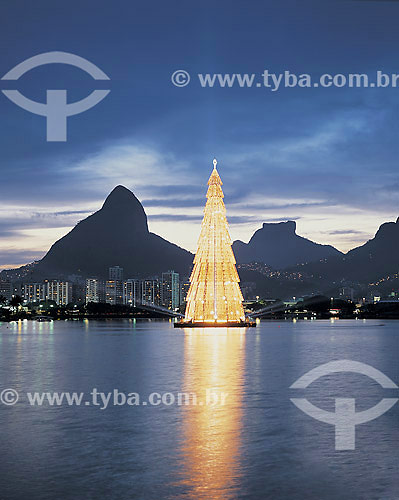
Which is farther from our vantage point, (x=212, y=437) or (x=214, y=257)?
(x=214, y=257)

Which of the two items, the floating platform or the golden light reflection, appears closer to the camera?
the golden light reflection

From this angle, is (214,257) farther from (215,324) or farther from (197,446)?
(197,446)

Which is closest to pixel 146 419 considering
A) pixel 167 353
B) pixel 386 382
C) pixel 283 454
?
pixel 283 454

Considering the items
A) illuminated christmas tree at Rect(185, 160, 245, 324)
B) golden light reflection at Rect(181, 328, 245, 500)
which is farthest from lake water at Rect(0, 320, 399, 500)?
illuminated christmas tree at Rect(185, 160, 245, 324)

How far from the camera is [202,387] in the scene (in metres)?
31.2

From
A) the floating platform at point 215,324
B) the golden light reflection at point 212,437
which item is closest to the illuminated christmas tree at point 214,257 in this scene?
the floating platform at point 215,324

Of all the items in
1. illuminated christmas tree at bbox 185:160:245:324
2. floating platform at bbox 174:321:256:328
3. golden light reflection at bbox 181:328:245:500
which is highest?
illuminated christmas tree at bbox 185:160:245:324

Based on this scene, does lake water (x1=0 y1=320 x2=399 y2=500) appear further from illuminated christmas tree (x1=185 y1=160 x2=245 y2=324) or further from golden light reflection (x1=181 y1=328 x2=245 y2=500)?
illuminated christmas tree (x1=185 y1=160 x2=245 y2=324)

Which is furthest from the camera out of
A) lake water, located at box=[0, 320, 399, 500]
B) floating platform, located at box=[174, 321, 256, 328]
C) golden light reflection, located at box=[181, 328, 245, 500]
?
floating platform, located at box=[174, 321, 256, 328]

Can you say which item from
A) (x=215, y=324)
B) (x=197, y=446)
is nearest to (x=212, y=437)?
(x=197, y=446)

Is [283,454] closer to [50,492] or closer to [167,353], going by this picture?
[50,492]

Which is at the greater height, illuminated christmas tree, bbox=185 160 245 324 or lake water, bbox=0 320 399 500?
illuminated christmas tree, bbox=185 160 245 324

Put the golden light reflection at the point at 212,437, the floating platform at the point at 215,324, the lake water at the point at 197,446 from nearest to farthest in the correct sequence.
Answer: the lake water at the point at 197,446, the golden light reflection at the point at 212,437, the floating platform at the point at 215,324

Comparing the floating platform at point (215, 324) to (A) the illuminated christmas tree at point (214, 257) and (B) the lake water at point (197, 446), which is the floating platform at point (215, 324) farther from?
(B) the lake water at point (197, 446)
